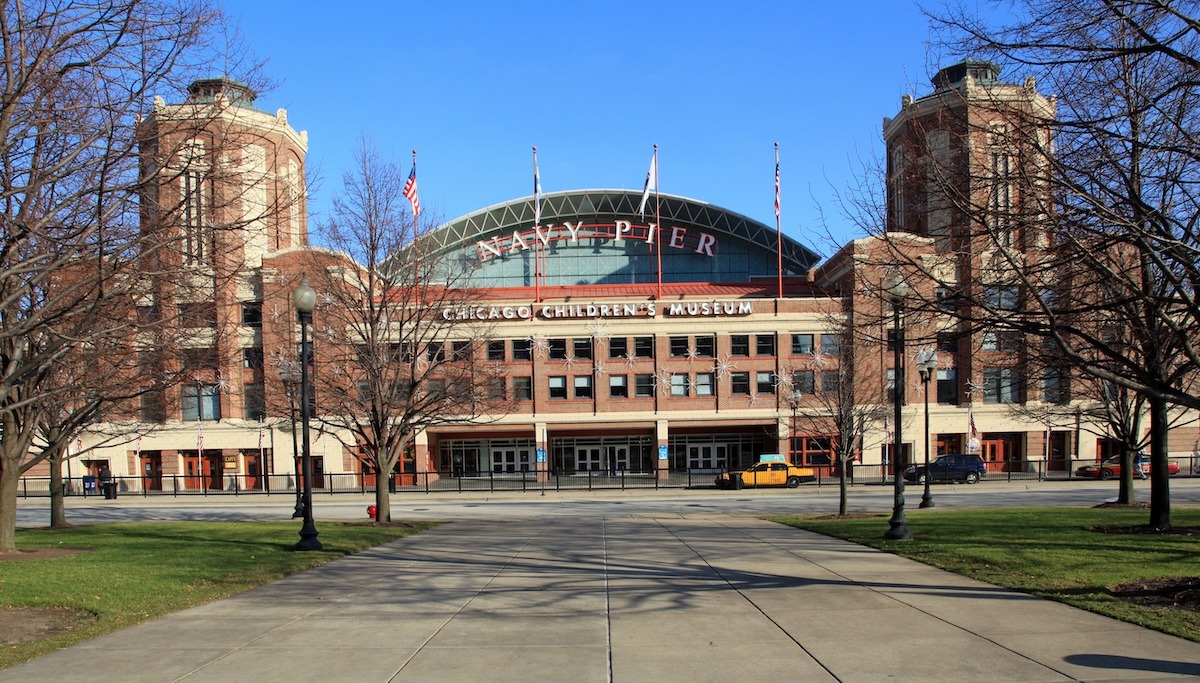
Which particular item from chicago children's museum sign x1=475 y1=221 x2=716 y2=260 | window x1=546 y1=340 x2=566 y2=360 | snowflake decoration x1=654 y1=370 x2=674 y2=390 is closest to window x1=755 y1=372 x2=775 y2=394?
snowflake decoration x1=654 y1=370 x2=674 y2=390

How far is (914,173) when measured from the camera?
1317 centimetres

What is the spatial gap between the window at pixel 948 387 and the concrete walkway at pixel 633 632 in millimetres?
45209

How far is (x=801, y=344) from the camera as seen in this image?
189 ft

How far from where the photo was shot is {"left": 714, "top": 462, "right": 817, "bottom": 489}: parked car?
47938mm

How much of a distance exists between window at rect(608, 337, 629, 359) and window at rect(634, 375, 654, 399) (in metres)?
1.76

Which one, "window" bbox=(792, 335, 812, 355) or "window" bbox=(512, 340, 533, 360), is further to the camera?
"window" bbox=(512, 340, 533, 360)

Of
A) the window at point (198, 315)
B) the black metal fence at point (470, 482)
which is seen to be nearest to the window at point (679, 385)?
the black metal fence at point (470, 482)

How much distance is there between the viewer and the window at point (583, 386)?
58.2 meters

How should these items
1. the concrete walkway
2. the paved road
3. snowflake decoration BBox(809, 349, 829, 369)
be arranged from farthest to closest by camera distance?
1. snowflake decoration BBox(809, 349, 829, 369)
2. the paved road
3. the concrete walkway

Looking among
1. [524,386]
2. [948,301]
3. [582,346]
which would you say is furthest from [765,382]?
[948,301]

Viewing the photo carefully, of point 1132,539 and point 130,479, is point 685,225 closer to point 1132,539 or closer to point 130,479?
point 130,479

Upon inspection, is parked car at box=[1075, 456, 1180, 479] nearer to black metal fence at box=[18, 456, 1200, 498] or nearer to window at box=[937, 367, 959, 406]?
black metal fence at box=[18, 456, 1200, 498]

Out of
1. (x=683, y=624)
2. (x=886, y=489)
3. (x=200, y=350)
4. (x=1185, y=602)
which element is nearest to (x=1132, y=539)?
(x=1185, y=602)

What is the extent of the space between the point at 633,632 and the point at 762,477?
132 ft
